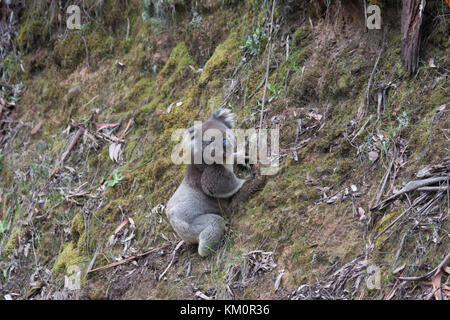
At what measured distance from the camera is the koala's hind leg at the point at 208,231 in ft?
14.6

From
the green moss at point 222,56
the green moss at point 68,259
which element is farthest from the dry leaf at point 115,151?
the green moss at point 222,56

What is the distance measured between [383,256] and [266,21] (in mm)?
3448

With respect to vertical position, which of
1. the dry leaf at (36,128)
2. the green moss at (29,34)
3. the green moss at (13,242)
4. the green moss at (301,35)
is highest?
the green moss at (301,35)

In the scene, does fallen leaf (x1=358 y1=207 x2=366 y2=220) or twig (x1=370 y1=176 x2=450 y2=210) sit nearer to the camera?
twig (x1=370 y1=176 x2=450 y2=210)

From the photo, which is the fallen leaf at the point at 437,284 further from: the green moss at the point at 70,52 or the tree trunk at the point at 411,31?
the green moss at the point at 70,52

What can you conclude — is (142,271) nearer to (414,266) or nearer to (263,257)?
(263,257)

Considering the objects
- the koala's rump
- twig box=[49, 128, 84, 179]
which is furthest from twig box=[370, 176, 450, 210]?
twig box=[49, 128, 84, 179]

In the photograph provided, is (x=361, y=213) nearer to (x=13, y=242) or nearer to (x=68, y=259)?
(x=68, y=259)

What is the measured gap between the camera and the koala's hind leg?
4445 millimetres

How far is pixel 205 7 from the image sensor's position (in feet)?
22.0

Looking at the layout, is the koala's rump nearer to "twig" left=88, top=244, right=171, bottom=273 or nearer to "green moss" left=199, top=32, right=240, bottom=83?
"twig" left=88, top=244, right=171, bottom=273

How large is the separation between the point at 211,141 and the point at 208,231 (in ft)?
3.00

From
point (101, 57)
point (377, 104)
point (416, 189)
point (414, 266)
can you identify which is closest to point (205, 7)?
point (101, 57)

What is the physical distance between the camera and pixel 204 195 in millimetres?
4875
